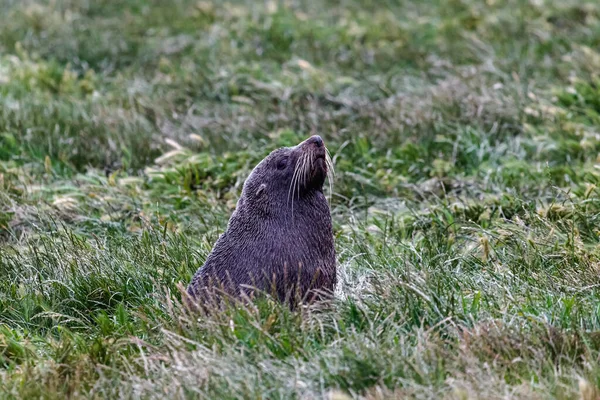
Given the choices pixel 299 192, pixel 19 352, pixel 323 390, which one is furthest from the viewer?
pixel 299 192

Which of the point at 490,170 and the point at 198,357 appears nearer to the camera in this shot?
the point at 198,357

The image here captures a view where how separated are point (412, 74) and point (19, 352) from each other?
5.74m

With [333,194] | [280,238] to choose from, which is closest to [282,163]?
[280,238]

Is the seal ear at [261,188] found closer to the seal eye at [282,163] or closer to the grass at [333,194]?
the seal eye at [282,163]

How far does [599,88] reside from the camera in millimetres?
7695

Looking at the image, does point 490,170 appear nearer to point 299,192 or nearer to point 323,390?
point 299,192

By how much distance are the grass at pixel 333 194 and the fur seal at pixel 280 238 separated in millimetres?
190

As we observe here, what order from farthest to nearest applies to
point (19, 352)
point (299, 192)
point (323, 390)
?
point (299, 192)
point (19, 352)
point (323, 390)

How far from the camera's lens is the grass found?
3.82 m

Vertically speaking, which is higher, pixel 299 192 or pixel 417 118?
pixel 299 192

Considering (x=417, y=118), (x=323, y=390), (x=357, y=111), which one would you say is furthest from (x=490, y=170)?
(x=323, y=390)

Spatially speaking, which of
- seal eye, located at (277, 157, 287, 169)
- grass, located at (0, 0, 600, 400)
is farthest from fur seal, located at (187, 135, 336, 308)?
grass, located at (0, 0, 600, 400)

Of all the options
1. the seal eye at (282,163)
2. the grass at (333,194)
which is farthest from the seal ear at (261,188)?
the grass at (333,194)

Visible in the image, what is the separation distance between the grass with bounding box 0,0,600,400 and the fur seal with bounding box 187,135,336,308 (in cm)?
19
